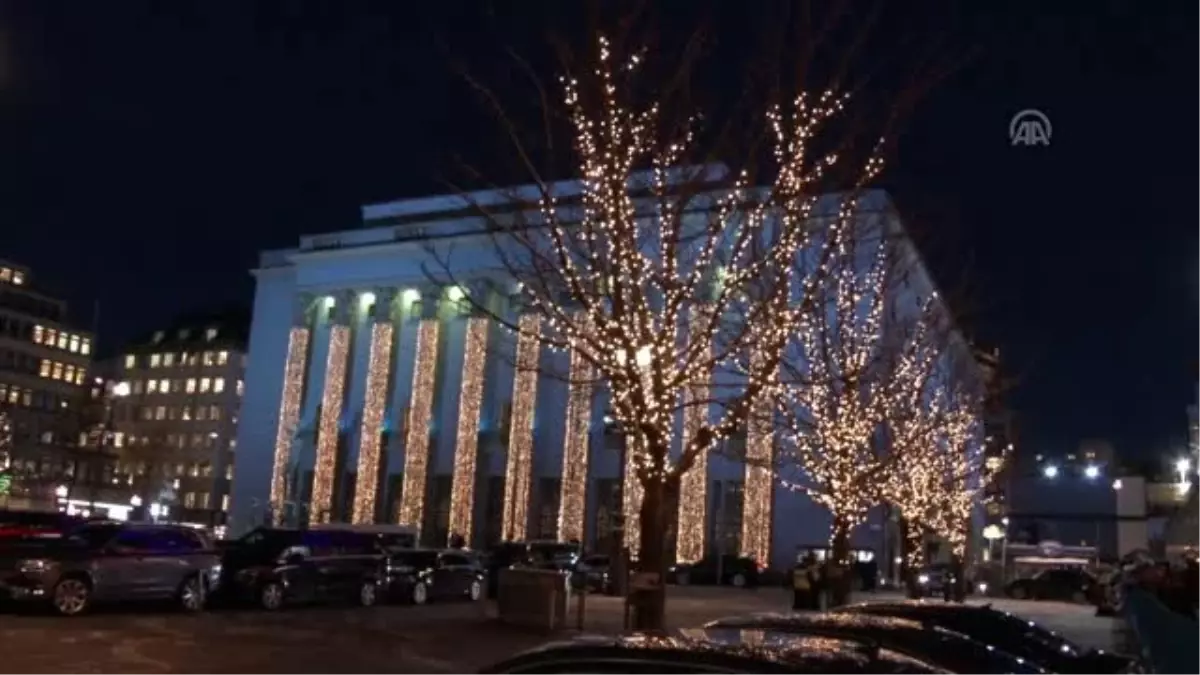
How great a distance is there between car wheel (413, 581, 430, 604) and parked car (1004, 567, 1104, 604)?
29.8 metres

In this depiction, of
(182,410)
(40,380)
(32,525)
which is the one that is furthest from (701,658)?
(182,410)

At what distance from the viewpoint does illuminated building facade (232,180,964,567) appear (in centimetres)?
5881

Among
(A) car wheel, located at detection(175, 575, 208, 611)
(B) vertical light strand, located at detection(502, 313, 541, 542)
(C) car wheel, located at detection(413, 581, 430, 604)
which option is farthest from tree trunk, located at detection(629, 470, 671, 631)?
(B) vertical light strand, located at detection(502, 313, 541, 542)

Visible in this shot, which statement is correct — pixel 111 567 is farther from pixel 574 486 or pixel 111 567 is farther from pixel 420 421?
pixel 420 421

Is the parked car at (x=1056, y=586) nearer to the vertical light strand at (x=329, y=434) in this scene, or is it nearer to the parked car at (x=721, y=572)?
the parked car at (x=721, y=572)

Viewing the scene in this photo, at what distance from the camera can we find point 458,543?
58219mm

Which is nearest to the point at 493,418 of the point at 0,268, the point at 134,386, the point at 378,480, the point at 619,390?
the point at 378,480

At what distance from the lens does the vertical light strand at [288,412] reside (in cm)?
6988

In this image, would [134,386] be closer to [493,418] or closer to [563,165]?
[493,418]

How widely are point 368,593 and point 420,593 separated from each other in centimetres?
238

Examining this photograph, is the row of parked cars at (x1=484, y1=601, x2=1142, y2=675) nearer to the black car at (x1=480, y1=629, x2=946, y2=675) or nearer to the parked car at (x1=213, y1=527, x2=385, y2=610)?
the black car at (x1=480, y1=629, x2=946, y2=675)

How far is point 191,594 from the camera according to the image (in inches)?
953

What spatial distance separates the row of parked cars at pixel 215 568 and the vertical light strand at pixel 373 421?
3322 cm

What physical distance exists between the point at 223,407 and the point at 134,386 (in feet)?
39.1
